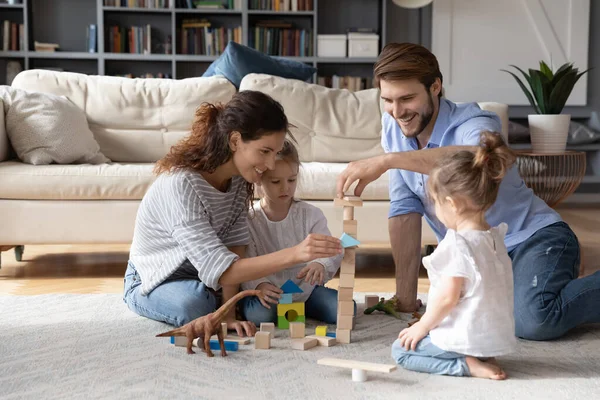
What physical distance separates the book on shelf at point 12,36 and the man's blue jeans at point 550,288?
15.5ft

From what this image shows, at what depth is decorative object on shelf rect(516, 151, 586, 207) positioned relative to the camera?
140 inches

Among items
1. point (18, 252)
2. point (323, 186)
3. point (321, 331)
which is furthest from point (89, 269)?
point (321, 331)

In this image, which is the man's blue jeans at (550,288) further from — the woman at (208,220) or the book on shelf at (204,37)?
the book on shelf at (204,37)

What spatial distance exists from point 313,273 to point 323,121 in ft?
5.37

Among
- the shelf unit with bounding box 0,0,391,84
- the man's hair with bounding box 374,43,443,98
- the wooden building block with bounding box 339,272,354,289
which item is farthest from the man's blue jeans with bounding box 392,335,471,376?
the shelf unit with bounding box 0,0,391,84

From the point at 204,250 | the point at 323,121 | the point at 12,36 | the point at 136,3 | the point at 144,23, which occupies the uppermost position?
the point at 136,3

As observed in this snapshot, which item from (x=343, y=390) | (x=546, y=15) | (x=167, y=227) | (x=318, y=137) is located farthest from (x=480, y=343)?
(x=546, y=15)

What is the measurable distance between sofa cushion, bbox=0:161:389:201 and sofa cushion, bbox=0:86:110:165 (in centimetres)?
10

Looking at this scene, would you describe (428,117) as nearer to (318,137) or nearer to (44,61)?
(318,137)

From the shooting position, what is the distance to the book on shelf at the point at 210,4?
19.1 ft

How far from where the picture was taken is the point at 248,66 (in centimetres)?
382

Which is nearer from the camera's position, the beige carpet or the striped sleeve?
the beige carpet

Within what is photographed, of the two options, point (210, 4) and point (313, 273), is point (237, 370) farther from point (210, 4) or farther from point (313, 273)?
point (210, 4)

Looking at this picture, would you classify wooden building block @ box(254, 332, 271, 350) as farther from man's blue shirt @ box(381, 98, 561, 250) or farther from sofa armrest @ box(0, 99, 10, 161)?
sofa armrest @ box(0, 99, 10, 161)
